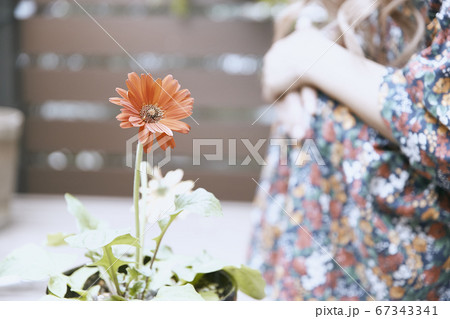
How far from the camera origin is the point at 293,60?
0.73 m

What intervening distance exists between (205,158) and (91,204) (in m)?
1.26

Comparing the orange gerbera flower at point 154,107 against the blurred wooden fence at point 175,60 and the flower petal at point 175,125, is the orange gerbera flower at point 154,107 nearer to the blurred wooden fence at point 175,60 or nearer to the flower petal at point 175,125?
the flower petal at point 175,125

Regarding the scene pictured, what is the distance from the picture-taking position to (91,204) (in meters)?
1.55

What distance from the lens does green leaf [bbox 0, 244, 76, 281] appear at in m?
0.37

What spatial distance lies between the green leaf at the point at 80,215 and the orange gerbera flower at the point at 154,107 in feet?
0.47

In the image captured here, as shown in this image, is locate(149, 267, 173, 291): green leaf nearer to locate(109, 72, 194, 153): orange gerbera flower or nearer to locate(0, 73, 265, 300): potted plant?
locate(0, 73, 265, 300): potted plant

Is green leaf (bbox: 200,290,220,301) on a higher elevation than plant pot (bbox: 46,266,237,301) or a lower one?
lower

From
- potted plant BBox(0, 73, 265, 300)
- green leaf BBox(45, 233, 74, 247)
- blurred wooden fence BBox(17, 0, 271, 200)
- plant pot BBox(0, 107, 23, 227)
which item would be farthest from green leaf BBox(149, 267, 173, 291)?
blurred wooden fence BBox(17, 0, 271, 200)

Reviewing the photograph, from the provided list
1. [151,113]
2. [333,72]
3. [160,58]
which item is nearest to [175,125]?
[151,113]

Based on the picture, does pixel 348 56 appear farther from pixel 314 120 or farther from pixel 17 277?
pixel 17 277

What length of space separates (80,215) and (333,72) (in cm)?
42

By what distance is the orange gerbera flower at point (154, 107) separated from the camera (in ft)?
1.07

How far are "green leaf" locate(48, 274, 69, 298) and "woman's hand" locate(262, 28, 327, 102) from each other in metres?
0.42

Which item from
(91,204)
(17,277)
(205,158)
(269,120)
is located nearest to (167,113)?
(205,158)
